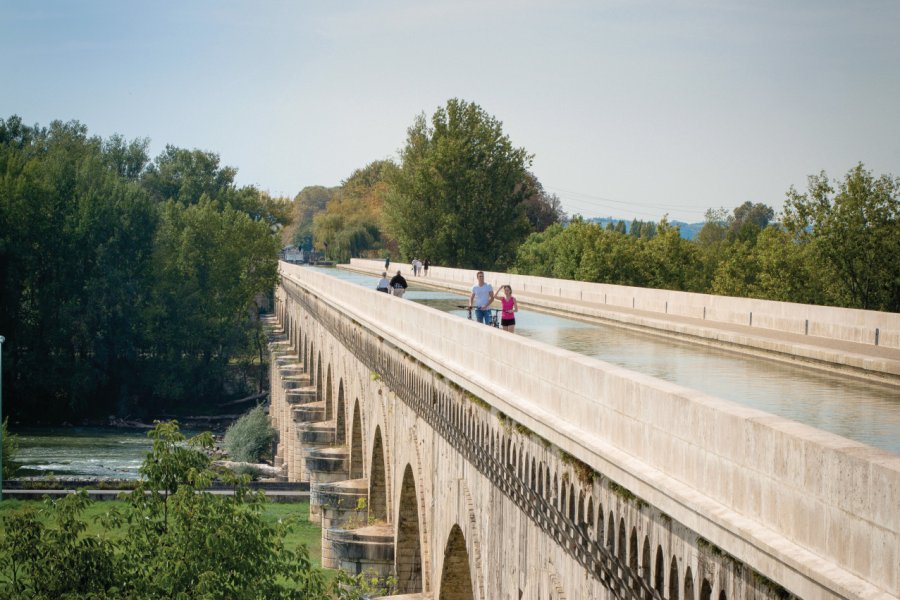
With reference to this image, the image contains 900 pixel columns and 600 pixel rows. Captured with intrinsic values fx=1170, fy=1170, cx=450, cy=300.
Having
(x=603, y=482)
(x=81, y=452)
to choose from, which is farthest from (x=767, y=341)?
(x=81, y=452)

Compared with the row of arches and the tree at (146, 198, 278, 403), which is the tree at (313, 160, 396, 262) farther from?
the row of arches

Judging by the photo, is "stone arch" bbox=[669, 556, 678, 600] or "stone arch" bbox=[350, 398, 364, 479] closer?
"stone arch" bbox=[669, 556, 678, 600]

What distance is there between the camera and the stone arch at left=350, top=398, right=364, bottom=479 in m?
31.5

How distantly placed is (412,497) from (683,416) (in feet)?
49.9

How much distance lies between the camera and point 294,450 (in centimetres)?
5250

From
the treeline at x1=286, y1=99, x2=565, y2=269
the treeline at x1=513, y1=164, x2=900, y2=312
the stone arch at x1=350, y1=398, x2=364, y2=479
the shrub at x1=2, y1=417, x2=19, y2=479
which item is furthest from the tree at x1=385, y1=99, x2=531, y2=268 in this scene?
the stone arch at x1=350, y1=398, x2=364, y2=479

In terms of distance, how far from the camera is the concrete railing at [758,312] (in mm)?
18516

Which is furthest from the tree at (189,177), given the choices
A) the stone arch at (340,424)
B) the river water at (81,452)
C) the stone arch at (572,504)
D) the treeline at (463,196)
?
the stone arch at (572,504)

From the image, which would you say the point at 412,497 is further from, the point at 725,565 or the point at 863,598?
the point at 863,598

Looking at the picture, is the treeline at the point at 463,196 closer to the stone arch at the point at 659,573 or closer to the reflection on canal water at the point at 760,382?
the reflection on canal water at the point at 760,382

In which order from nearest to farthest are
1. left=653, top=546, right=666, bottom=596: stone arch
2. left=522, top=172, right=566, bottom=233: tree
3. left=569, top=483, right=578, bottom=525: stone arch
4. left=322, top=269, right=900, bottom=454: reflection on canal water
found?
left=653, top=546, right=666, bottom=596: stone arch < left=569, top=483, right=578, bottom=525: stone arch < left=322, top=269, right=900, bottom=454: reflection on canal water < left=522, top=172, right=566, bottom=233: tree

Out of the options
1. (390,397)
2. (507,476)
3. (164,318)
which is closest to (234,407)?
(164,318)

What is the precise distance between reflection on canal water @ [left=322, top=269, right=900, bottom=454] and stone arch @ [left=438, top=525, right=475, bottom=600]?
11.0 feet

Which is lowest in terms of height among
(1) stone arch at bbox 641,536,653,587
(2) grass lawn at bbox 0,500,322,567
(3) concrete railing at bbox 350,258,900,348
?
(2) grass lawn at bbox 0,500,322,567
